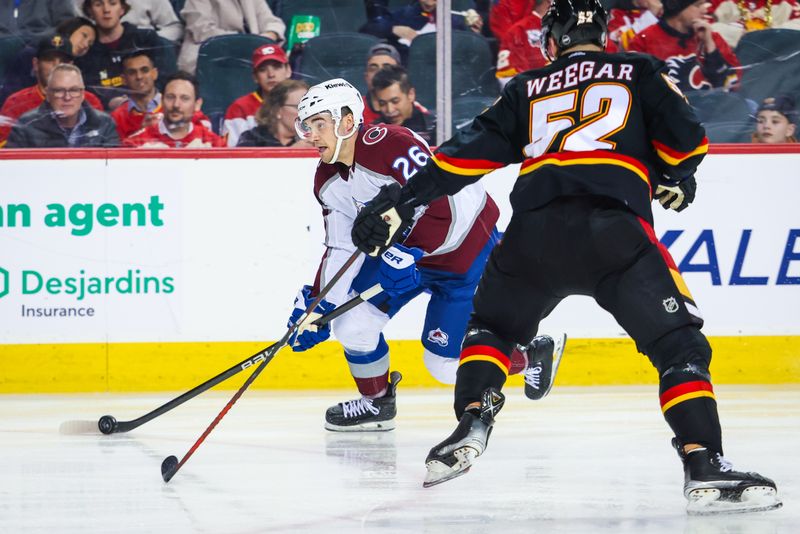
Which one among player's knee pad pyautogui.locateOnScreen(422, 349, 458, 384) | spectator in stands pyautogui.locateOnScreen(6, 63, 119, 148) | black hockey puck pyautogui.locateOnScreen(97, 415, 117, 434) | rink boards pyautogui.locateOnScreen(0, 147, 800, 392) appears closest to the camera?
black hockey puck pyautogui.locateOnScreen(97, 415, 117, 434)

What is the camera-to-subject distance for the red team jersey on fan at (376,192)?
347cm

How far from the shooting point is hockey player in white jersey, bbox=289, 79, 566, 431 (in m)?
3.46

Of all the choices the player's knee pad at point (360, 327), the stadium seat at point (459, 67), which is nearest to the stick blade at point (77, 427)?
the player's knee pad at point (360, 327)

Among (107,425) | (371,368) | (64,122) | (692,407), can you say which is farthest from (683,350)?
(64,122)

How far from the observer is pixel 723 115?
5238mm

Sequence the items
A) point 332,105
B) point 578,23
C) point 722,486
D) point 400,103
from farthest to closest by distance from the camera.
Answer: point 400,103 < point 332,105 < point 578,23 < point 722,486

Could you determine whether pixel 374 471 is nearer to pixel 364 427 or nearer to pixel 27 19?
pixel 364 427

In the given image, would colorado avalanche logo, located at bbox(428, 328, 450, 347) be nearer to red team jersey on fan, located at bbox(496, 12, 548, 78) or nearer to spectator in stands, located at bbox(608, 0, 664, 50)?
red team jersey on fan, located at bbox(496, 12, 548, 78)

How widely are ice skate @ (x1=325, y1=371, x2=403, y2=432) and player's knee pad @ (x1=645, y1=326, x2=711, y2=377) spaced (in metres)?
1.60

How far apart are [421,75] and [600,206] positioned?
297cm

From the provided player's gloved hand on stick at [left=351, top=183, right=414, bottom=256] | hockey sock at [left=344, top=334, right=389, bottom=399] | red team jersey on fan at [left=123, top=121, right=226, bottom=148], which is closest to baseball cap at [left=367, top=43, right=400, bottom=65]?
red team jersey on fan at [left=123, top=121, right=226, bottom=148]

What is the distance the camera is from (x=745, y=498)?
2.20m

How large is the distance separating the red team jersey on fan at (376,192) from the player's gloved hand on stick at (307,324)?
0.04 metres

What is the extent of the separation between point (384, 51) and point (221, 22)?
2.45 ft
